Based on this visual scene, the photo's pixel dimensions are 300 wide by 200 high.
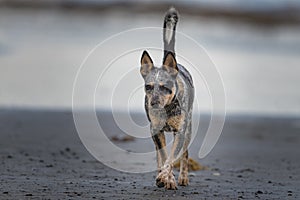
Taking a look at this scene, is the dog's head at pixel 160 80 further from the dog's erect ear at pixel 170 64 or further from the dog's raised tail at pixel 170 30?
the dog's raised tail at pixel 170 30

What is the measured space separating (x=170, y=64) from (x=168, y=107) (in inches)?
21.0

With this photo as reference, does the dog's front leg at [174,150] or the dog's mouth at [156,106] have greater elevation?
the dog's mouth at [156,106]

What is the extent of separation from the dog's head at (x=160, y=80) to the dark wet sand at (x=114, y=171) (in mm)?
1106

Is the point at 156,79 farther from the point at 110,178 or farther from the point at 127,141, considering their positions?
the point at 127,141

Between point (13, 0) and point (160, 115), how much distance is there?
68682 millimetres

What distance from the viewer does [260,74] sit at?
27.9 m

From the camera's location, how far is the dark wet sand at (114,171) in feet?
32.7

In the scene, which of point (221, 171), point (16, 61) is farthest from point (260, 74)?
point (221, 171)

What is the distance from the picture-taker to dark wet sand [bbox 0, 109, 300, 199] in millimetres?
9953

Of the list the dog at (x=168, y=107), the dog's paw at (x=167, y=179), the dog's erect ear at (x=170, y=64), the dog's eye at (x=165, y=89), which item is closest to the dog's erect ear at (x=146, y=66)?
the dog at (x=168, y=107)

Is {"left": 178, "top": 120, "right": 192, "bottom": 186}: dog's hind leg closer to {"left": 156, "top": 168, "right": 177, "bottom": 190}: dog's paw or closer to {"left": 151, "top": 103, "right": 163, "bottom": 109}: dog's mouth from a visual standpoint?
{"left": 156, "top": 168, "right": 177, "bottom": 190}: dog's paw

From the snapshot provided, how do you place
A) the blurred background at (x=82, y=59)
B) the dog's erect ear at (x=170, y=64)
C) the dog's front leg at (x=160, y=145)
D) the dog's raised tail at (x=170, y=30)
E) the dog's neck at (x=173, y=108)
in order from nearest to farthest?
the dog's erect ear at (x=170, y=64) → the dog's neck at (x=173, y=108) → the dog's front leg at (x=160, y=145) → the dog's raised tail at (x=170, y=30) → the blurred background at (x=82, y=59)

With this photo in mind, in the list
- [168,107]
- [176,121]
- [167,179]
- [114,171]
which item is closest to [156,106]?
[168,107]

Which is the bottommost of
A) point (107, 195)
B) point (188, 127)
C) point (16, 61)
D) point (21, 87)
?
point (107, 195)
